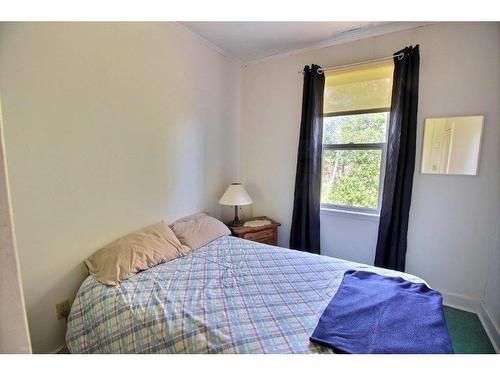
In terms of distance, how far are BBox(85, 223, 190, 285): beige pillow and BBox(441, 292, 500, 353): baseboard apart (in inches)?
91.9

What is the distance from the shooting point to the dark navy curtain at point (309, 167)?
2490mm

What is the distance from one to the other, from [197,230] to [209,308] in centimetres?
99

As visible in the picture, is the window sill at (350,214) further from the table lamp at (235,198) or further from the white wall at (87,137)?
the white wall at (87,137)

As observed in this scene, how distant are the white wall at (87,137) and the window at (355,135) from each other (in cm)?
143

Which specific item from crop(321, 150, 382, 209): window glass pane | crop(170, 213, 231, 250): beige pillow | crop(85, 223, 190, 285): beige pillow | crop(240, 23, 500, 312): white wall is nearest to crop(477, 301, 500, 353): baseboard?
crop(240, 23, 500, 312): white wall

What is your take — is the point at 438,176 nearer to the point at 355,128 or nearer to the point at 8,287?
the point at 355,128

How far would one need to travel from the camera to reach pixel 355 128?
2434 mm

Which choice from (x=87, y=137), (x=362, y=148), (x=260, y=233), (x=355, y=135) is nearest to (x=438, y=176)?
(x=362, y=148)

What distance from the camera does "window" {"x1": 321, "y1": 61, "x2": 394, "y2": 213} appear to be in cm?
229

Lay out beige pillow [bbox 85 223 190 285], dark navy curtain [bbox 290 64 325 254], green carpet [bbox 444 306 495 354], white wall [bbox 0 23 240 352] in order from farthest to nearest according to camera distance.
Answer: dark navy curtain [bbox 290 64 325 254], green carpet [bbox 444 306 495 354], beige pillow [bbox 85 223 190 285], white wall [bbox 0 23 240 352]

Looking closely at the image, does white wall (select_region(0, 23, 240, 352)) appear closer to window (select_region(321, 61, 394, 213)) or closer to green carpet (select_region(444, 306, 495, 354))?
window (select_region(321, 61, 394, 213))
